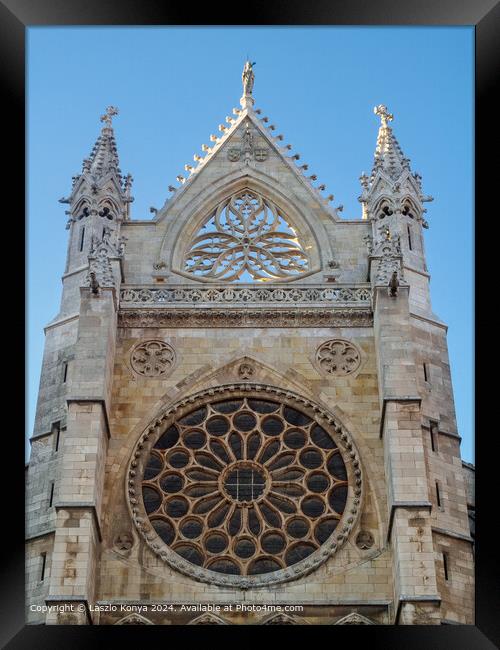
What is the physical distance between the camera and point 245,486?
19.5m

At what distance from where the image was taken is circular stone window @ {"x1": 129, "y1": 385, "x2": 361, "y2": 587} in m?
18.8

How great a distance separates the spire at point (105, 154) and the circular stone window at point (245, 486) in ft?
16.7

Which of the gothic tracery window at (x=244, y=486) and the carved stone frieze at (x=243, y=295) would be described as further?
the carved stone frieze at (x=243, y=295)

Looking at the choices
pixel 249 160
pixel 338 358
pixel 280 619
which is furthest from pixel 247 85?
pixel 280 619

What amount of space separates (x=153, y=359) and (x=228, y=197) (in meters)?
4.18

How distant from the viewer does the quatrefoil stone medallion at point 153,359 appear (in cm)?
2050

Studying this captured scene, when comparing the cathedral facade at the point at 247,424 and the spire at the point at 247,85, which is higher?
the spire at the point at 247,85

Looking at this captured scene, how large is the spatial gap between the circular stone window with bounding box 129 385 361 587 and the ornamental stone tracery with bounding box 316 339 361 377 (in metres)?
0.74

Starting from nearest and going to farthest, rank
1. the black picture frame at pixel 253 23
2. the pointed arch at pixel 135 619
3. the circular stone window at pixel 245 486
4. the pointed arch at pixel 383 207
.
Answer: the black picture frame at pixel 253 23 < the pointed arch at pixel 135 619 < the circular stone window at pixel 245 486 < the pointed arch at pixel 383 207

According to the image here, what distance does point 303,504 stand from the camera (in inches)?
760

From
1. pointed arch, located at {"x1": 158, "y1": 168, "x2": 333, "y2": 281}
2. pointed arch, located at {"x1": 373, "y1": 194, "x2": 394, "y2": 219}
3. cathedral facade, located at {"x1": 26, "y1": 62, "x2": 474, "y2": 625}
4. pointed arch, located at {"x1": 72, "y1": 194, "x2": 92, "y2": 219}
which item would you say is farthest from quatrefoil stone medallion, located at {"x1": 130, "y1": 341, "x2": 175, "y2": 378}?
pointed arch, located at {"x1": 373, "y1": 194, "x2": 394, "y2": 219}

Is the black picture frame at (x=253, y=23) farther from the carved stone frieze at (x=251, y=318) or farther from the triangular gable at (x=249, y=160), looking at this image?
the triangular gable at (x=249, y=160)

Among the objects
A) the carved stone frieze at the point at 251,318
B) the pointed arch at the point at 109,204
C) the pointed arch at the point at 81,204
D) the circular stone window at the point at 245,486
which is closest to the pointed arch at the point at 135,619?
the circular stone window at the point at 245,486
